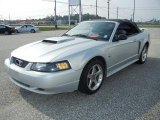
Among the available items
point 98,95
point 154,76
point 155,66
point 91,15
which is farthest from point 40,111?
point 91,15

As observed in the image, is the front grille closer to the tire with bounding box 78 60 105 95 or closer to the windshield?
the tire with bounding box 78 60 105 95

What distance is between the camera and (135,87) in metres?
4.49

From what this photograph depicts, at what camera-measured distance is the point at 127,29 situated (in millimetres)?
5633

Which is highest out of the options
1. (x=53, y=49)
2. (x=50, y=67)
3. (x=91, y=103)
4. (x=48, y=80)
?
(x=53, y=49)

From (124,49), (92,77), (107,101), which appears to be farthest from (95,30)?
(107,101)

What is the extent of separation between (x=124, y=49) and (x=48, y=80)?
2.44 metres

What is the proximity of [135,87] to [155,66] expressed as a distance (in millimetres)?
2181

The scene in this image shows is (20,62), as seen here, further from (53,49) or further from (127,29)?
(127,29)

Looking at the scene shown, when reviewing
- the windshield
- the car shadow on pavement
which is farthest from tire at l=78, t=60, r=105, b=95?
the windshield

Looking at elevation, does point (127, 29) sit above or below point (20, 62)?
above

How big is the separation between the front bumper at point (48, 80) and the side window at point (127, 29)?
6.77ft

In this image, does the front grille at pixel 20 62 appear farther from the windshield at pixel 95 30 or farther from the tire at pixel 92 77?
the windshield at pixel 95 30

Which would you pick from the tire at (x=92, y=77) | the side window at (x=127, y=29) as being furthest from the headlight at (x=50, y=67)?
the side window at (x=127, y=29)

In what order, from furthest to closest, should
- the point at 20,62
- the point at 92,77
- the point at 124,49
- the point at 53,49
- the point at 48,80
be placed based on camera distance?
1. the point at 124,49
2. the point at 92,77
3. the point at 53,49
4. the point at 20,62
5. the point at 48,80
